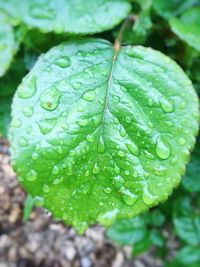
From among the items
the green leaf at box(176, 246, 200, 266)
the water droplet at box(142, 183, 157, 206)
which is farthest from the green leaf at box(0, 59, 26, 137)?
the green leaf at box(176, 246, 200, 266)

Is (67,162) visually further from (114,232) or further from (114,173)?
(114,232)

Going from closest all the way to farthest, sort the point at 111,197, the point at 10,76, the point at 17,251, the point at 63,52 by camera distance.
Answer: the point at 111,197 < the point at 63,52 < the point at 10,76 < the point at 17,251

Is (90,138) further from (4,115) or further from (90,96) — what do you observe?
(4,115)

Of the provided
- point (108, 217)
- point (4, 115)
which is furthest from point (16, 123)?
point (4, 115)

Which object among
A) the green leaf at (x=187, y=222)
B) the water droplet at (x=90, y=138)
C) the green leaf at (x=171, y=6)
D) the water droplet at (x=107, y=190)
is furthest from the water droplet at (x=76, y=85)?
the green leaf at (x=187, y=222)

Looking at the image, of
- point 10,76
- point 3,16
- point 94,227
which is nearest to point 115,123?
point 3,16

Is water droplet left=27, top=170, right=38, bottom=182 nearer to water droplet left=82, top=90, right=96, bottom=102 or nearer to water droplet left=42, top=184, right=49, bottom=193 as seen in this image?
water droplet left=42, top=184, right=49, bottom=193
